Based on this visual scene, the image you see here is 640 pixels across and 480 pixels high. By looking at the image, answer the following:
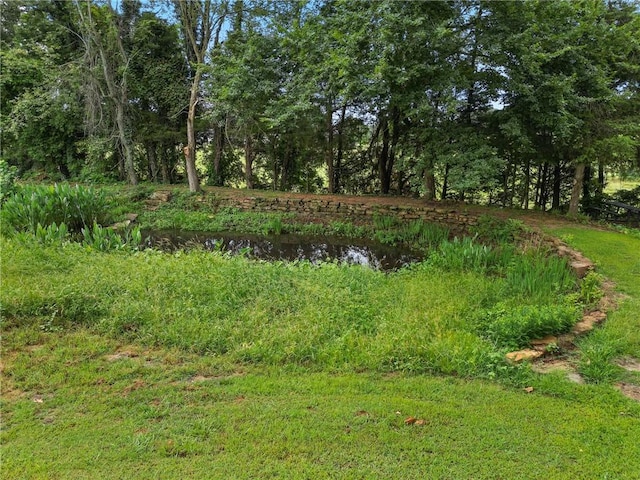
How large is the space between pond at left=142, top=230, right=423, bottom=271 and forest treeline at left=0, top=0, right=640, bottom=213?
1910 millimetres

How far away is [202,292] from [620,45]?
9.15 m

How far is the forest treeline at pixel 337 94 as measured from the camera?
734cm

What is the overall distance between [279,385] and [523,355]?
1911 mm

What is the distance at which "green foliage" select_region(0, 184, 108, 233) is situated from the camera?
249 inches

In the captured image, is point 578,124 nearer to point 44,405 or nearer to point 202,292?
point 202,292

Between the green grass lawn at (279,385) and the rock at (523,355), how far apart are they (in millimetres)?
112

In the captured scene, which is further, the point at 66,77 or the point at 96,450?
the point at 66,77

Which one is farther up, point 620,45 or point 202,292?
point 620,45

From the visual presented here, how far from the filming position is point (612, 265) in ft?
17.4

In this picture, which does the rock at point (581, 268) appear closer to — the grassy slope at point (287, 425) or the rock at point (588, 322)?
the rock at point (588, 322)

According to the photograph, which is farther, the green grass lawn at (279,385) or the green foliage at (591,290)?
the green foliage at (591,290)

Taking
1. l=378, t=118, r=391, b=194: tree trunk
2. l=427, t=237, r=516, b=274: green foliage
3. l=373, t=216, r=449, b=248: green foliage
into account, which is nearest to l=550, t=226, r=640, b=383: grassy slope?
l=427, t=237, r=516, b=274: green foliage

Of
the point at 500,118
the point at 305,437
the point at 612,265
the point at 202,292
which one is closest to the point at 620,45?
the point at 500,118

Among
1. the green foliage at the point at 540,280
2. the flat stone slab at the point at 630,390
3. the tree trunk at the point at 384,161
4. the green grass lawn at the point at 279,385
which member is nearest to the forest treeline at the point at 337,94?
the tree trunk at the point at 384,161
